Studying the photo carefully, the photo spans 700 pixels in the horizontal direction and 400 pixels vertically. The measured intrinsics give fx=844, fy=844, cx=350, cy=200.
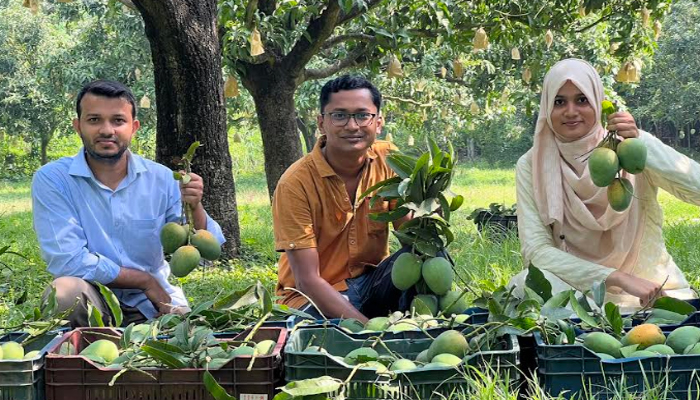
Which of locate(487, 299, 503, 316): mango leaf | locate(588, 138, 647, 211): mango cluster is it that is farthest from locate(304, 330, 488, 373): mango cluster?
locate(588, 138, 647, 211): mango cluster

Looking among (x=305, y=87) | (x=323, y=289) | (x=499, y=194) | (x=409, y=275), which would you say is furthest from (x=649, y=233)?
(x=499, y=194)

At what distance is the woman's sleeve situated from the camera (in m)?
2.85

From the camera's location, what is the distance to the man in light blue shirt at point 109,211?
284 cm

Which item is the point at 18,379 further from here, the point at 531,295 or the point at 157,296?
the point at 531,295

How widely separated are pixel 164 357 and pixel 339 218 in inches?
50.0

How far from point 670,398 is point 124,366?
1.26m

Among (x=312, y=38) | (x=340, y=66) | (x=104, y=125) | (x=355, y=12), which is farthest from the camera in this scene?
(x=340, y=66)

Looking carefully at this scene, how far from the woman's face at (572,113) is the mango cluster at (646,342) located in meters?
1.05

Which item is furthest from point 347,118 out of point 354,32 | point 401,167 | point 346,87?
point 354,32

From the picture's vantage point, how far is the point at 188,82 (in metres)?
4.89

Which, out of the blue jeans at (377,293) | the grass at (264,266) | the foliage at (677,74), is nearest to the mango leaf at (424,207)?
the blue jeans at (377,293)

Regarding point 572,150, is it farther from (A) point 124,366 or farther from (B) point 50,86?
(B) point 50,86

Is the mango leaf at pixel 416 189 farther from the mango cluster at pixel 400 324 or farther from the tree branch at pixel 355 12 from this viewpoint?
the tree branch at pixel 355 12

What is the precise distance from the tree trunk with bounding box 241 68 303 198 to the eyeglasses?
3.75 meters
